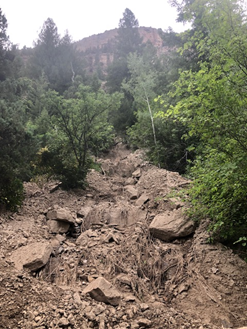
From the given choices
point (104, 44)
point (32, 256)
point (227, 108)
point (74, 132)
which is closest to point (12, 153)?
point (74, 132)

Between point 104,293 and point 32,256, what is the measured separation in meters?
1.61

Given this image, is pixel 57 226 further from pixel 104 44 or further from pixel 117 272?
pixel 104 44

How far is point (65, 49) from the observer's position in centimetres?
3167

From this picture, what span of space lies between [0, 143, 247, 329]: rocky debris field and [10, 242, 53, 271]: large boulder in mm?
16

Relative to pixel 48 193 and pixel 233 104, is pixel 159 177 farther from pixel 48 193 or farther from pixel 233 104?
pixel 233 104

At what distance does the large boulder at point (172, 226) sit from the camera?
4.77 meters

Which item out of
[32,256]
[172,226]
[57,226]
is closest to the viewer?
[32,256]

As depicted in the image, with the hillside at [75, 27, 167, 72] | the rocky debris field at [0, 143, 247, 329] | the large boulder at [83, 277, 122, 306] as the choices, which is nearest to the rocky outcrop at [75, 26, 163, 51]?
the hillside at [75, 27, 167, 72]

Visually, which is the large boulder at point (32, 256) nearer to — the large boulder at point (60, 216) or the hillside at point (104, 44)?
the large boulder at point (60, 216)

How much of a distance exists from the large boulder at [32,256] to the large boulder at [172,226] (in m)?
2.30

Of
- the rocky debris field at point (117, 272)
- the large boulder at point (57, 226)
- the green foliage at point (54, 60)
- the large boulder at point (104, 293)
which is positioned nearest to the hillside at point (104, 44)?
the green foliage at point (54, 60)

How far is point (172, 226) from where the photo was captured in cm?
488

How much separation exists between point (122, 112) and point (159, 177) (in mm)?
10656

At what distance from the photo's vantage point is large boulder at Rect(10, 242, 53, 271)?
150 inches
